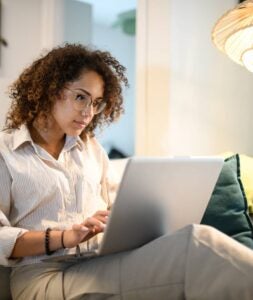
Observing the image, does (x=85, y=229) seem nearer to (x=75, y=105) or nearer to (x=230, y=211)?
(x=75, y=105)

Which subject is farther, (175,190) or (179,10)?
(179,10)

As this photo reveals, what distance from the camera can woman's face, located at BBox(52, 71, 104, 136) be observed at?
3.80 ft

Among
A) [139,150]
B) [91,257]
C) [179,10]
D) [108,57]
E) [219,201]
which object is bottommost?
[91,257]

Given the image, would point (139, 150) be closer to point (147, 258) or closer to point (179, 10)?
point (179, 10)

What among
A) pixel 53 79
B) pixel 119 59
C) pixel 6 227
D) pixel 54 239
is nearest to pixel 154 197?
pixel 54 239

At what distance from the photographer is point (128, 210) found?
34.2 inches

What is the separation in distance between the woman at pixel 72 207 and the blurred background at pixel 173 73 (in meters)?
0.30

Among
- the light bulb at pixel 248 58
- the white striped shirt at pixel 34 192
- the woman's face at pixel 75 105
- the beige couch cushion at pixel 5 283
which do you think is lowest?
the beige couch cushion at pixel 5 283

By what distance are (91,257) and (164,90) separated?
0.93m

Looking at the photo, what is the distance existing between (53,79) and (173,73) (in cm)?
71

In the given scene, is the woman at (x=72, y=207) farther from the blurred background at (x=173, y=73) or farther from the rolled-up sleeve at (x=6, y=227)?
the blurred background at (x=173, y=73)

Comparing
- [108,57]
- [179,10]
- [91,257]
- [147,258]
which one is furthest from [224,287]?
[179,10]

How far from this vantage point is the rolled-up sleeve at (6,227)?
3.21 ft

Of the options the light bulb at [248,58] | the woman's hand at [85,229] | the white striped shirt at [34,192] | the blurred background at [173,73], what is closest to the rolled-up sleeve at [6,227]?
the white striped shirt at [34,192]
